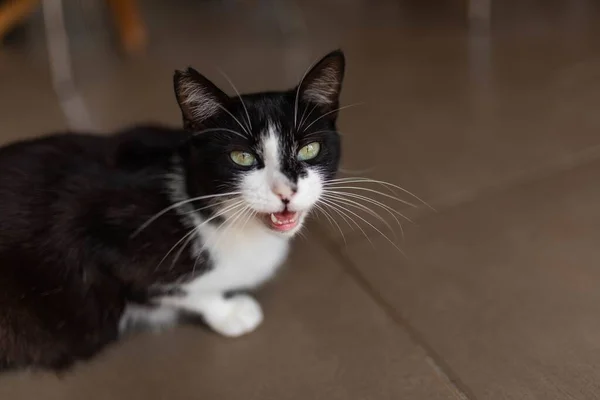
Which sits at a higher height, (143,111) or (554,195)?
(143,111)

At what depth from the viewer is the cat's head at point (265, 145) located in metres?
0.96

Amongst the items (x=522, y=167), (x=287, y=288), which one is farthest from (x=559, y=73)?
(x=287, y=288)

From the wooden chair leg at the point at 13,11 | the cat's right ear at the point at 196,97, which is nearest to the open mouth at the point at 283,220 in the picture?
the cat's right ear at the point at 196,97

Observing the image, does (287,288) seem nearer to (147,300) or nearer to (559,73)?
(147,300)

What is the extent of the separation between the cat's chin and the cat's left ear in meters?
0.19

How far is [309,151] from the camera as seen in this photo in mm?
1014

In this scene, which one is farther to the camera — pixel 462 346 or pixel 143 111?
pixel 143 111

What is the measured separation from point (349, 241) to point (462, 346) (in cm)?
36

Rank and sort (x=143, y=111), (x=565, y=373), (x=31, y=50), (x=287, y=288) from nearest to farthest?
(x=565, y=373)
(x=287, y=288)
(x=143, y=111)
(x=31, y=50)

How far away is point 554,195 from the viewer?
4.83 ft

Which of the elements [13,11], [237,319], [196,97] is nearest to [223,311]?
[237,319]

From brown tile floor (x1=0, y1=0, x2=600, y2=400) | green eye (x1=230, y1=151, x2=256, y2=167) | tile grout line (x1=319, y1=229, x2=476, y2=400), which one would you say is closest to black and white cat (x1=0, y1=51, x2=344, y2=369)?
green eye (x1=230, y1=151, x2=256, y2=167)

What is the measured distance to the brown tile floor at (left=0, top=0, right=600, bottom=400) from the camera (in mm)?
1110

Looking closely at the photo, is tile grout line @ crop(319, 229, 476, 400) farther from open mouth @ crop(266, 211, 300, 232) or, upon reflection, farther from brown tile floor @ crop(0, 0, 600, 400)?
open mouth @ crop(266, 211, 300, 232)
